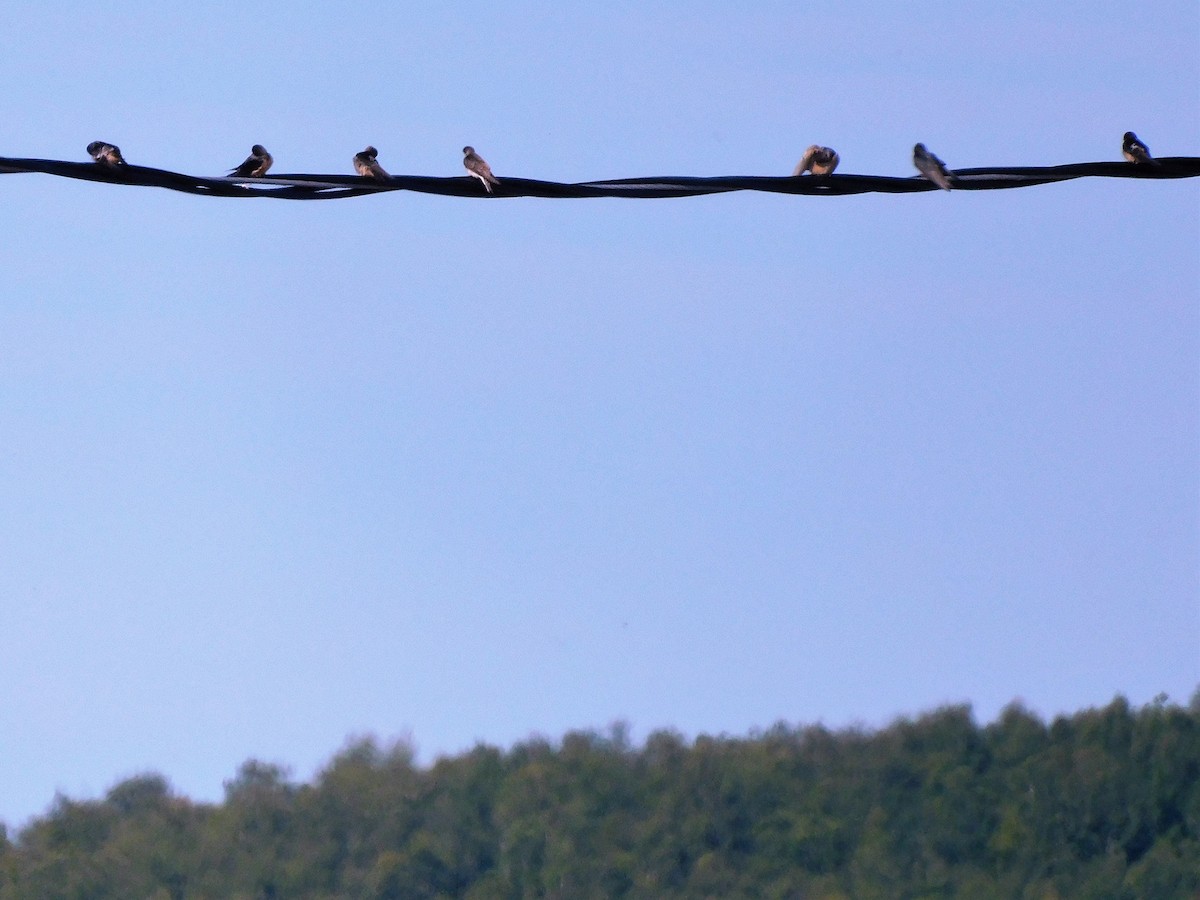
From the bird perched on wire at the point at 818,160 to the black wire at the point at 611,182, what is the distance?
5.96m

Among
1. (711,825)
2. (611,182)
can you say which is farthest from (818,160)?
(711,825)

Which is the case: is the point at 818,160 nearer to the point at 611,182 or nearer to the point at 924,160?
the point at 924,160

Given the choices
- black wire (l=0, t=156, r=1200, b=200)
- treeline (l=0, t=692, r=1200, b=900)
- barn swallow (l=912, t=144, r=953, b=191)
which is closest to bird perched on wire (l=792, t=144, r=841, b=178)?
barn swallow (l=912, t=144, r=953, b=191)

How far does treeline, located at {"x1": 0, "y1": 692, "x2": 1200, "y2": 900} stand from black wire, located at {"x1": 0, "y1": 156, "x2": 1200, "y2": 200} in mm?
75888

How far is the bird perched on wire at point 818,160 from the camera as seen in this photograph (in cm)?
1357

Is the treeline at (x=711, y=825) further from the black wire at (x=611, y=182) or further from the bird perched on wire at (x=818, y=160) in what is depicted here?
the black wire at (x=611, y=182)

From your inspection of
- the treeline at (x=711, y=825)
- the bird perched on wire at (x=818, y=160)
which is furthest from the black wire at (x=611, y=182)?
the treeline at (x=711, y=825)

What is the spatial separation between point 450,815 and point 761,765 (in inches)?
601

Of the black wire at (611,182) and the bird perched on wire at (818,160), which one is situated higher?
the bird perched on wire at (818,160)

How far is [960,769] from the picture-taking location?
88938 millimetres

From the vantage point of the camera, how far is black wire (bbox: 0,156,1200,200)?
733 cm

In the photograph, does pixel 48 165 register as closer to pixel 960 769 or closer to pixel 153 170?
pixel 153 170

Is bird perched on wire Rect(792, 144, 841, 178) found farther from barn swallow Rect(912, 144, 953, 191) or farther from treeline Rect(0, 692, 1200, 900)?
treeline Rect(0, 692, 1200, 900)

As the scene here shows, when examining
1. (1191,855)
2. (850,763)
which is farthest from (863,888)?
(1191,855)
